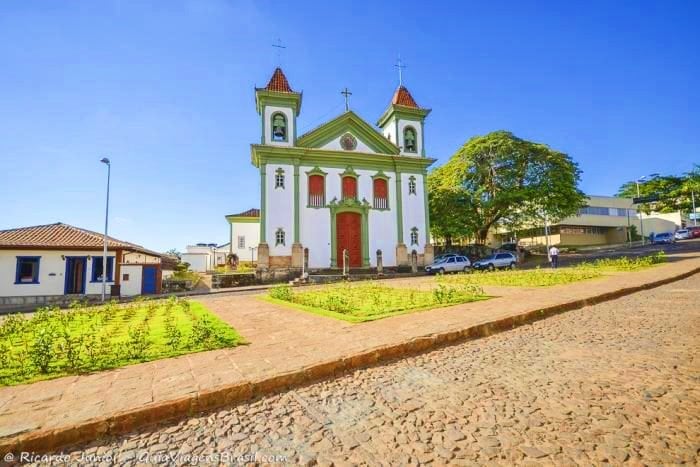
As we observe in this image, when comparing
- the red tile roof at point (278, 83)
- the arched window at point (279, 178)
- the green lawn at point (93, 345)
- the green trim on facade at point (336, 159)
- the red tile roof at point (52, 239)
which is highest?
the red tile roof at point (278, 83)

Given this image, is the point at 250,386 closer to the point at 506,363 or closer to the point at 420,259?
the point at 506,363

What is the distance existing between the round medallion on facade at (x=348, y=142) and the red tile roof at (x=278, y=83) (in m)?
5.08

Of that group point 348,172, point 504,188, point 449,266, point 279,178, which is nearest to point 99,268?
point 279,178

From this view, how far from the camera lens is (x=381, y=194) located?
24.2 metres

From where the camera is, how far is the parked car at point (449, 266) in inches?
870

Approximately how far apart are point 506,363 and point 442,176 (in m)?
29.7

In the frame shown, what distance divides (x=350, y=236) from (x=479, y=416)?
806 inches

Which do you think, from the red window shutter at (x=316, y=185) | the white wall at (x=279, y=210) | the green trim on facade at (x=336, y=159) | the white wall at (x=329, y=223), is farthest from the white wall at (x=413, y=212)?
the white wall at (x=279, y=210)

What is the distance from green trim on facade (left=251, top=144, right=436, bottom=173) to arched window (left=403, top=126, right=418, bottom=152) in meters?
1.27

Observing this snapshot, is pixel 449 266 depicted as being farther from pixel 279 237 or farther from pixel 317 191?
pixel 279 237

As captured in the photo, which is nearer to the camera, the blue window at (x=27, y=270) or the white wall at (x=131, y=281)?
the blue window at (x=27, y=270)

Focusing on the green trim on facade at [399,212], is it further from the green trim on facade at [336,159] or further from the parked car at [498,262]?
the parked car at [498,262]

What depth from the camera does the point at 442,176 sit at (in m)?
32.1

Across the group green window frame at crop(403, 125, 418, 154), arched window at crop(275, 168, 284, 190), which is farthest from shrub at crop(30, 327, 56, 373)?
green window frame at crop(403, 125, 418, 154)
